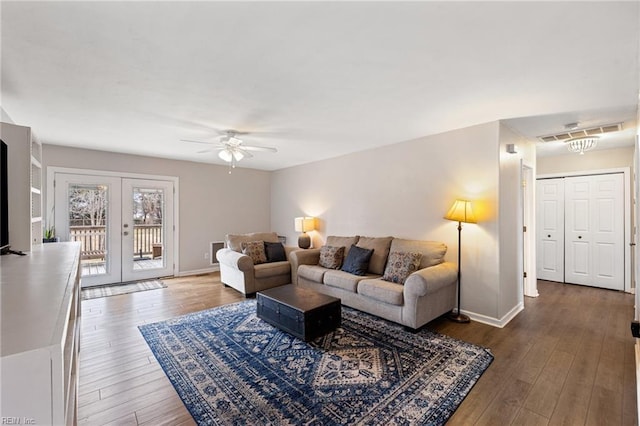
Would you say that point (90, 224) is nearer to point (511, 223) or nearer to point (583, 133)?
point (511, 223)

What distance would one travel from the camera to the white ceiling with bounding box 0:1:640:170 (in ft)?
5.17

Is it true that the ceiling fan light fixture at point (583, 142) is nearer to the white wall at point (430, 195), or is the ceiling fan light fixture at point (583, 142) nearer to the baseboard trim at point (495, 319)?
the white wall at point (430, 195)

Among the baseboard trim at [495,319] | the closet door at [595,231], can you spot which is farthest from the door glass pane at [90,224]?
the closet door at [595,231]

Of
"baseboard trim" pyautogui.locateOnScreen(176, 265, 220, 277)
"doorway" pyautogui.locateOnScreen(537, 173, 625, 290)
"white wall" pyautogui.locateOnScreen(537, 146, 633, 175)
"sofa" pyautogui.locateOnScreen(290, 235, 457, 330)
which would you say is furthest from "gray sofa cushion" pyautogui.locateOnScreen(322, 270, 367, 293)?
"white wall" pyautogui.locateOnScreen(537, 146, 633, 175)

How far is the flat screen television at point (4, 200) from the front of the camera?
2105 millimetres

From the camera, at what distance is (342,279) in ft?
12.4

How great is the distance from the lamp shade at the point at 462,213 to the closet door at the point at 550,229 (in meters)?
3.16

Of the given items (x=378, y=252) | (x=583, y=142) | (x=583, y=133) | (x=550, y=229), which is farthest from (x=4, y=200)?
(x=550, y=229)

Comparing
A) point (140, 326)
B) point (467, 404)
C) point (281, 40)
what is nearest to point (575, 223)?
point (467, 404)

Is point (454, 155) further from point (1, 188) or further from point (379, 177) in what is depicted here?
point (1, 188)

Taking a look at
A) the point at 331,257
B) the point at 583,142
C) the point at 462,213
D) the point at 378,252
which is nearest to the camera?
the point at 462,213

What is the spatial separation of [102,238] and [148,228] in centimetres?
74

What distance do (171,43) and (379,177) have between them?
3.46 metres

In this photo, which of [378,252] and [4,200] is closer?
[4,200]
